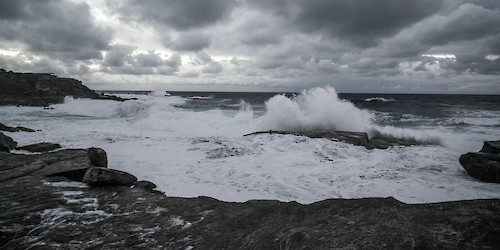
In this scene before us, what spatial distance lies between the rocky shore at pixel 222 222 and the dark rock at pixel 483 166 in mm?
5320

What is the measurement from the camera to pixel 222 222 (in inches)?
125

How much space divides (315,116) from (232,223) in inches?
519

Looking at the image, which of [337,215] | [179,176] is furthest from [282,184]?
A: [337,215]

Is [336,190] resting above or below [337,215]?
below

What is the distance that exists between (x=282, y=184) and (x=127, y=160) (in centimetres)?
522

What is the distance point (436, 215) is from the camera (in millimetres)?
2594

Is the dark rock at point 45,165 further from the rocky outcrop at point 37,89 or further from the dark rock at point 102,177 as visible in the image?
the rocky outcrop at point 37,89

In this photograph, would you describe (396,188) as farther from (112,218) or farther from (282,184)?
(112,218)

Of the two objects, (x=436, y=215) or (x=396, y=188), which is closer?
(x=436, y=215)

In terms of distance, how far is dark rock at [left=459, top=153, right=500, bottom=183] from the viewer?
21.3ft

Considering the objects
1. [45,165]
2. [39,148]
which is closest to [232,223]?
[45,165]

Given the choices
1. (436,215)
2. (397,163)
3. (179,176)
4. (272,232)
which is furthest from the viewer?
(397,163)

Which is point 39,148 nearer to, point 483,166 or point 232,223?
point 232,223

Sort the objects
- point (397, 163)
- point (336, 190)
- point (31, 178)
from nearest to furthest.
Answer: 1. point (31, 178)
2. point (336, 190)
3. point (397, 163)
